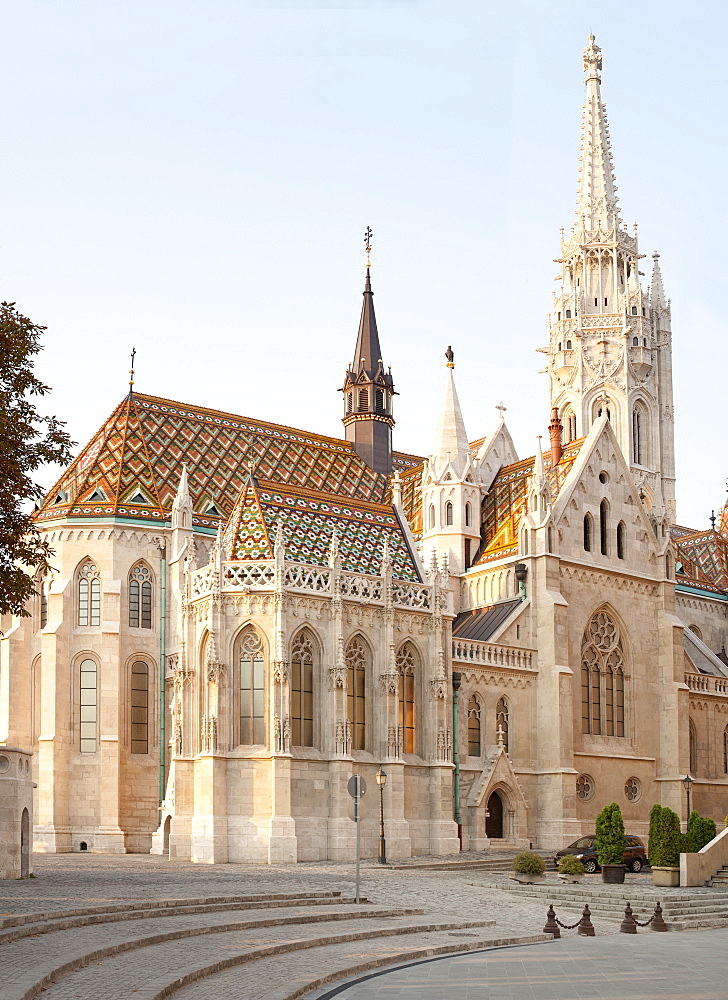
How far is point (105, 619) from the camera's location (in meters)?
48.5

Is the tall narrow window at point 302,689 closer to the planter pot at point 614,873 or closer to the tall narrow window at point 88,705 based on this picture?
the tall narrow window at point 88,705

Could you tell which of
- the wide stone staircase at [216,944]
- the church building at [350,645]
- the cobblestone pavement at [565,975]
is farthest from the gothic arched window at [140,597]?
the cobblestone pavement at [565,975]

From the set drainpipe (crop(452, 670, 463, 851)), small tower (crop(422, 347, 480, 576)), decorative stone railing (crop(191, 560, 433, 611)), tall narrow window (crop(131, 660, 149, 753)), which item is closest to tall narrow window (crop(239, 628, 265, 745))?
decorative stone railing (crop(191, 560, 433, 611))

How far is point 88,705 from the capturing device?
4819 centimetres

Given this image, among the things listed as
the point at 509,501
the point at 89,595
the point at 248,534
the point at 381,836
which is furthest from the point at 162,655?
the point at 509,501

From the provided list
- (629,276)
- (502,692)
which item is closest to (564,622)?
(502,692)

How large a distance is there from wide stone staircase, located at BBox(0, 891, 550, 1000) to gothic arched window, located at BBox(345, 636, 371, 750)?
14707 millimetres

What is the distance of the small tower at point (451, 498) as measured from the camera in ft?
181

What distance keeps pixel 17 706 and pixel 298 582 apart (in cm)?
1468

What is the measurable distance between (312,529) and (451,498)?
12794 millimetres

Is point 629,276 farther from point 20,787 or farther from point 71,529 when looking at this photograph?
point 20,787

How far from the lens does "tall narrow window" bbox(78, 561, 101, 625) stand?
161 feet

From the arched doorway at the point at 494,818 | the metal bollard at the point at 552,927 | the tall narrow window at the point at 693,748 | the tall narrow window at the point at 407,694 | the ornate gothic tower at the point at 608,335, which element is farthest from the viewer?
the ornate gothic tower at the point at 608,335

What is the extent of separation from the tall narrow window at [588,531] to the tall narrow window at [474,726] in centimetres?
922
